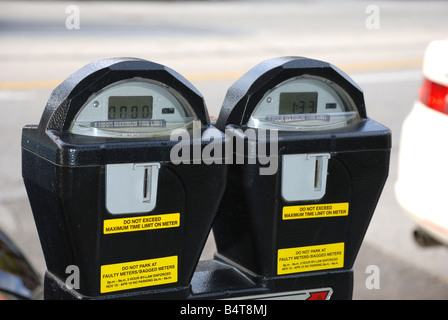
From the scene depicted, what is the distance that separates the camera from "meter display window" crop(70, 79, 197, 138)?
6.57 ft

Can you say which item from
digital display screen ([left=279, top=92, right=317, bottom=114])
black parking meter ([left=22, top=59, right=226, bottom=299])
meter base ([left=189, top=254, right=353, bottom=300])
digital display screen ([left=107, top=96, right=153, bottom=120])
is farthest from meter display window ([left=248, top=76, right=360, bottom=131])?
meter base ([left=189, top=254, right=353, bottom=300])

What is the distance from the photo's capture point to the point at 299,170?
2.17 m

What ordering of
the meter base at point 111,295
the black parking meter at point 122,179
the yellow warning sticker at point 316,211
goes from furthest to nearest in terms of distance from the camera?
the yellow warning sticker at point 316,211
the meter base at point 111,295
the black parking meter at point 122,179

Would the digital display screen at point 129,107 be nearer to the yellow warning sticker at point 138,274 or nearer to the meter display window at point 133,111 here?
the meter display window at point 133,111

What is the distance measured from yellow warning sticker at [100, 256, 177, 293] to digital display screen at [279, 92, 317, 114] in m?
0.54

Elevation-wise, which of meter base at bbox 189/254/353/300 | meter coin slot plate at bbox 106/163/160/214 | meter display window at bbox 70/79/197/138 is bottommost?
meter base at bbox 189/254/353/300

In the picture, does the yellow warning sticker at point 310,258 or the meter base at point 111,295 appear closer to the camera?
the meter base at point 111,295

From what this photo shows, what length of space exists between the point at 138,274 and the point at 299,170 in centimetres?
54

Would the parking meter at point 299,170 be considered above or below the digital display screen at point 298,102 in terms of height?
below

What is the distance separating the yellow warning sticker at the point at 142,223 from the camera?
1995 millimetres

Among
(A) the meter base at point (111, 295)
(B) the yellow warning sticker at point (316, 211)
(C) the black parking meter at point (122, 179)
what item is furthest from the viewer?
(B) the yellow warning sticker at point (316, 211)

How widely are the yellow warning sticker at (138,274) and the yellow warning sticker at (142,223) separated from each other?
0.10 meters

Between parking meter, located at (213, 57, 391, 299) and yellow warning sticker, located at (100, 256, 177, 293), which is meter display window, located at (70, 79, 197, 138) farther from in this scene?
yellow warning sticker, located at (100, 256, 177, 293)

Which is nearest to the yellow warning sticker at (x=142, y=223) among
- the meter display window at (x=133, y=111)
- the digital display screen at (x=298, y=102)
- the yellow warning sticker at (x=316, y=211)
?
the meter display window at (x=133, y=111)
